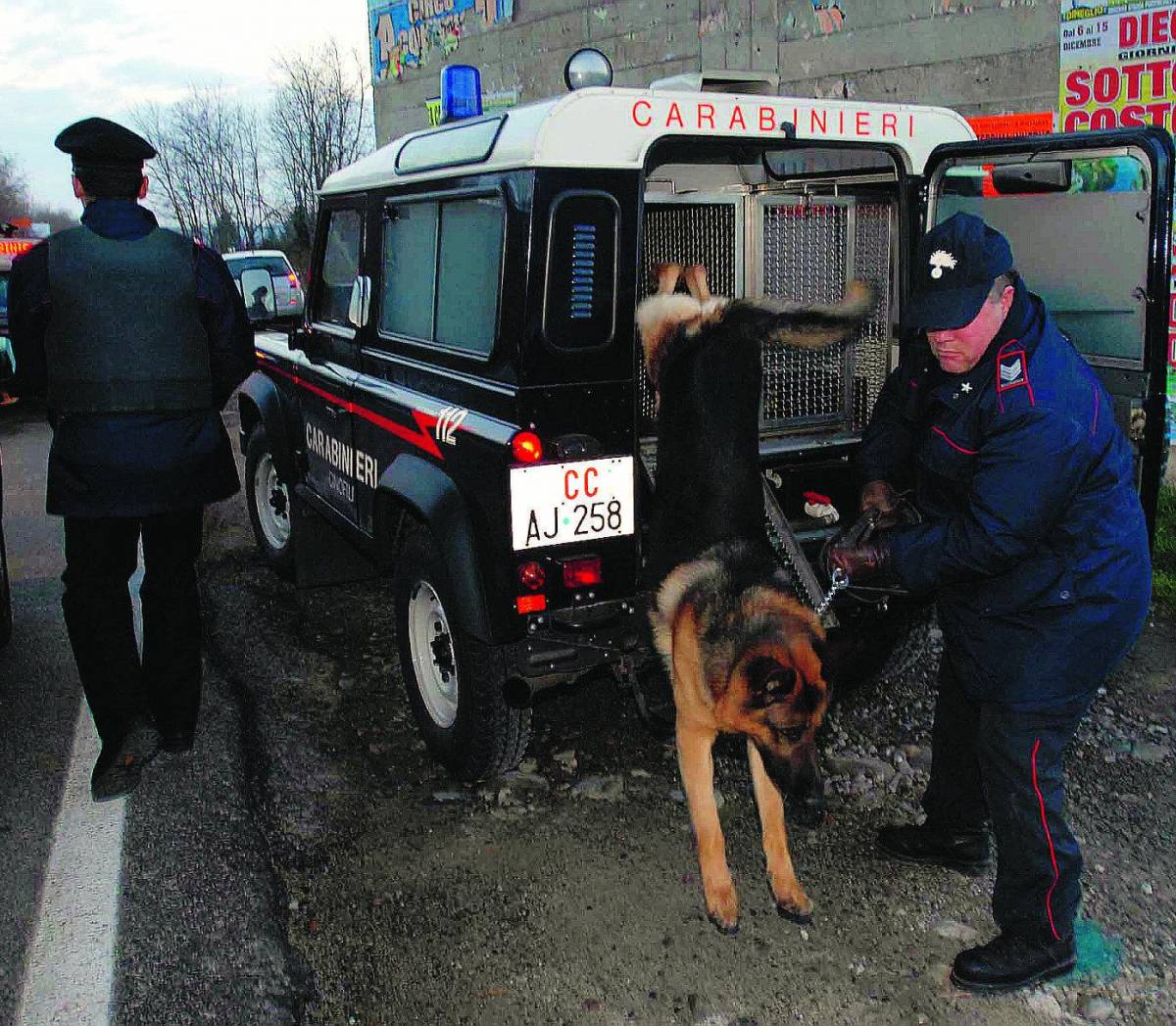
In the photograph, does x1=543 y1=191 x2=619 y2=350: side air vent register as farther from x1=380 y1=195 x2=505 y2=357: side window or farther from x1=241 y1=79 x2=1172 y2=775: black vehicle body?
x1=380 y1=195 x2=505 y2=357: side window

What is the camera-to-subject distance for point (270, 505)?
20.4 ft

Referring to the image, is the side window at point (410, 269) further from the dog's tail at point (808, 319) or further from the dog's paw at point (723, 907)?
the dog's paw at point (723, 907)

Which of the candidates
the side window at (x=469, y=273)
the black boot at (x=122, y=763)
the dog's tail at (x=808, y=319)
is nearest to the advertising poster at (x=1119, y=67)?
the dog's tail at (x=808, y=319)

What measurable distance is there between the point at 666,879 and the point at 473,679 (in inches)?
35.6

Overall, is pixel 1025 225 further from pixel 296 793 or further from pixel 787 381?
pixel 296 793

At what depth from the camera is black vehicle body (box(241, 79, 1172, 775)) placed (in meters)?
3.20

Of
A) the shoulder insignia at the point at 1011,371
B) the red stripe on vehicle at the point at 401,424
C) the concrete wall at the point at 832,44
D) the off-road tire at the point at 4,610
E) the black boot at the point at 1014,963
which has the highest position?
the concrete wall at the point at 832,44

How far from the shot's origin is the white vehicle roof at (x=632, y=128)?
3.12 m

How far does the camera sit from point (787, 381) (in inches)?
173

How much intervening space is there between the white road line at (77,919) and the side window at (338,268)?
91.1 inches

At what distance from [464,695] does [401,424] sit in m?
1.04

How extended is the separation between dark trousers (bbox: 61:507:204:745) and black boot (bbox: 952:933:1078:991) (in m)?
2.82

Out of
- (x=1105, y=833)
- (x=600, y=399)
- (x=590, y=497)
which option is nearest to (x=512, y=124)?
(x=600, y=399)

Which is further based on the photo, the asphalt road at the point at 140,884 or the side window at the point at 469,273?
the side window at the point at 469,273
